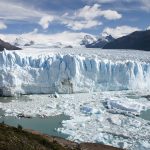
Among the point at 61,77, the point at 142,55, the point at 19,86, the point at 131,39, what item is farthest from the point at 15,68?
the point at 131,39

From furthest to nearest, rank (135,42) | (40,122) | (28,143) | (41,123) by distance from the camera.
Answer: (135,42) < (40,122) < (41,123) < (28,143)

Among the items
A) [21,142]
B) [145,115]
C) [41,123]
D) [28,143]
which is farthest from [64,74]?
[21,142]

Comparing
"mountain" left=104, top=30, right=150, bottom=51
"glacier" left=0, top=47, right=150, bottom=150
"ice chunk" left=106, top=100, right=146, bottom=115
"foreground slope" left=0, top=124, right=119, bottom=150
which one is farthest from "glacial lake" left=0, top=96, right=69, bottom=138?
"mountain" left=104, top=30, right=150, bottom=51

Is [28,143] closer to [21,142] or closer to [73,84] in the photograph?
[21,142]

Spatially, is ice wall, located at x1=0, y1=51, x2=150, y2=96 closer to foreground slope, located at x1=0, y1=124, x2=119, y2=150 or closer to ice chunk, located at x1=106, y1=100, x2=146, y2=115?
ice chunk, located at x1=106, y1=100, x2=146, y2=115

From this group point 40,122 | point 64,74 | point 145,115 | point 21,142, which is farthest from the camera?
point 64,74
